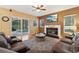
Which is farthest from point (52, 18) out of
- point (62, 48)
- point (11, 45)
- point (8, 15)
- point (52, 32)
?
point (11, 45)

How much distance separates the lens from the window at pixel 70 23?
5.73 feet

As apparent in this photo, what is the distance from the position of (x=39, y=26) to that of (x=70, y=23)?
0.66 meters

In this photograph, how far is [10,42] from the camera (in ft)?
6.05

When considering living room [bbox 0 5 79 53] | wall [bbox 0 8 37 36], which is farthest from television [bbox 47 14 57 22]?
wall [bbox 0 8 37 36]

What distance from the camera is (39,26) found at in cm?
192

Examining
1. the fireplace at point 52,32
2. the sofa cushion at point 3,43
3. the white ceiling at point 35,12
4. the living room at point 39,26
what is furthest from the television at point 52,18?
the sofa cushion at point 3,43

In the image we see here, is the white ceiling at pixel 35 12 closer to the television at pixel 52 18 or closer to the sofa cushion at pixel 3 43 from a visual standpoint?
the television at pixel 52 18

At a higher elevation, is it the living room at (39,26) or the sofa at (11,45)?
the living room at (39,26)

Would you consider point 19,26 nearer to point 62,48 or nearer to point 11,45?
point 11,45

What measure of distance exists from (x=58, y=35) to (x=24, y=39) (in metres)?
0.76

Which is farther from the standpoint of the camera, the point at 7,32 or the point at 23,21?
the point at 23,21

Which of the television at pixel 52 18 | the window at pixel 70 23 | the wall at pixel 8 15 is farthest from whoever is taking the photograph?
the television at pixel 52 18

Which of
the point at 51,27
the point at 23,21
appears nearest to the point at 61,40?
the point at 51,27
